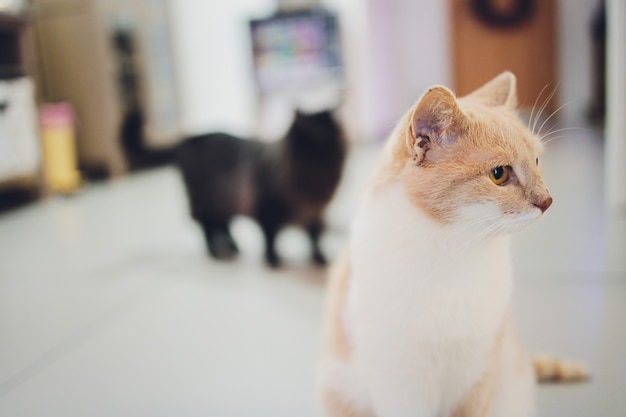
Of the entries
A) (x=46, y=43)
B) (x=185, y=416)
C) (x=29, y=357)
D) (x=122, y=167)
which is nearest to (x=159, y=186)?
(x=122, y=167)

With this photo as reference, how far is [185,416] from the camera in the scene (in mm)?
1001

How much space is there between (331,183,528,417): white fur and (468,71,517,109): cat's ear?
20 centimetres

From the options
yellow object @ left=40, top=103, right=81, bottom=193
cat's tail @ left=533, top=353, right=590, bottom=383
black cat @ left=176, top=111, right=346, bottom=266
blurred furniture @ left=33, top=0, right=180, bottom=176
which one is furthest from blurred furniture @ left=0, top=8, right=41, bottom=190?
cat's tail @ left=533, top=353, right=590, bottom=383

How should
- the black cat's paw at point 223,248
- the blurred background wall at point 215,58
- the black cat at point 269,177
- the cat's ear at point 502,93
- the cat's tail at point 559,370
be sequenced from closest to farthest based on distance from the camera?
the cat's ear at point 502,93
the cat's tail at point 559,370
the black cat at point 269,177
the black cat's paw at point 223,248
the blurred background wall at point 215,58

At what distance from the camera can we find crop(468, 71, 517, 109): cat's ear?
0.77 metres

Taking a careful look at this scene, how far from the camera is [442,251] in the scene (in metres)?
0.68

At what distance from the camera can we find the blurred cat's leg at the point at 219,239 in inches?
80.1

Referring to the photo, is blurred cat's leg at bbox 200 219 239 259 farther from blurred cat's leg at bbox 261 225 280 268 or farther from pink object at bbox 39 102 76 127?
pink object at bbox 39 102 76 127

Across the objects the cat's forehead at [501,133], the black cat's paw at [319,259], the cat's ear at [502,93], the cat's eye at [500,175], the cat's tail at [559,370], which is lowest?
the black cat's paw at [319,259]

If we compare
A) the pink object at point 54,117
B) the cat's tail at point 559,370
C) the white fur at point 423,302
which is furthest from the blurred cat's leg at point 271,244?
the pink object at point 54,117

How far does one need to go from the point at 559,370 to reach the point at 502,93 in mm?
558

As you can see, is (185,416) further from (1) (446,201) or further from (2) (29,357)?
(1) (446,201)

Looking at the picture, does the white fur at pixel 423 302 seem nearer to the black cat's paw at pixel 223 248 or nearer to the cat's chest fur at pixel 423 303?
the cat's chest fur at pixel 423 303

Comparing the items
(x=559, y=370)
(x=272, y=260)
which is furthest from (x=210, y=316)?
(x=559, y=370)
